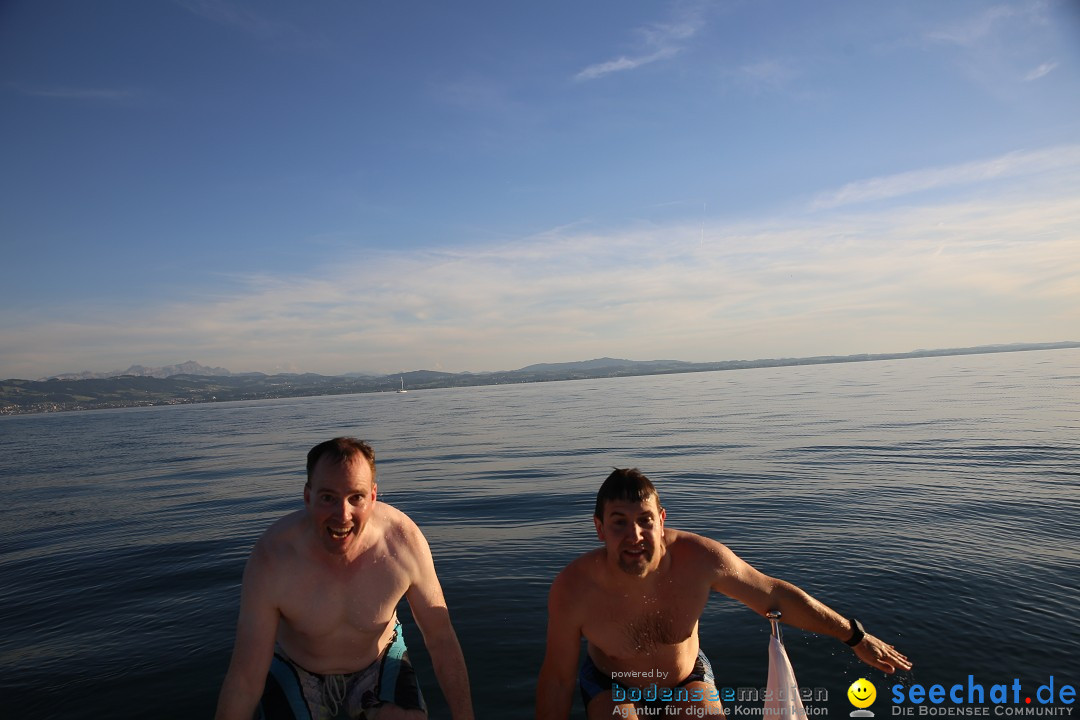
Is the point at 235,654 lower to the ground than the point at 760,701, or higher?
higher

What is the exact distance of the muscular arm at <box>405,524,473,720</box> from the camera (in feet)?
12.8

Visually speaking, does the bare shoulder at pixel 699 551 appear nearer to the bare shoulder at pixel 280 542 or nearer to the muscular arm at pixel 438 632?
the muscular arm at pixel 438 632

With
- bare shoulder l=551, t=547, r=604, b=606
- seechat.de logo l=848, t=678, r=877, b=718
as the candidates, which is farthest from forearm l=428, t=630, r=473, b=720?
seechat.de logo l=848, t=678, r=877, b=718

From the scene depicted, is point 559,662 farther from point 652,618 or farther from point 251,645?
point 251,645

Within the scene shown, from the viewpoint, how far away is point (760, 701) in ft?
16.2

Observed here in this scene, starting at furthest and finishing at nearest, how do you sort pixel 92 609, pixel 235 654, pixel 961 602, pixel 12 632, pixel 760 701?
pixel 92 609 → pixel 12 632 → pixel 961 602 → pixel 760 701 → pixel 235 654

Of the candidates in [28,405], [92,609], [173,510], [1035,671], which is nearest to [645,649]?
[1035,671]

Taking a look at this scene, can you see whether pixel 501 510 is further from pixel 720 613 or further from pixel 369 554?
pixel 369 554

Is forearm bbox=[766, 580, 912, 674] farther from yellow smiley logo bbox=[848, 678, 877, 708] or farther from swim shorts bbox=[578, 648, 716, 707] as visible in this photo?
yellow smiley logo bbox=[848, 678, 877, 708]

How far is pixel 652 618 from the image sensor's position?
3963mm

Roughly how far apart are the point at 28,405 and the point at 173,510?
160 metres

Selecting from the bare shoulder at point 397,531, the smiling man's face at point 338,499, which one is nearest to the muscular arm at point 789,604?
the bare shoulder at point 397,531

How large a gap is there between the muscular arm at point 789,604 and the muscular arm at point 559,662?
3.26 feet

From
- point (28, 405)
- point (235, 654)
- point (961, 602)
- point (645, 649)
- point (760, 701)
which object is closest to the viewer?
point (235, 654)
